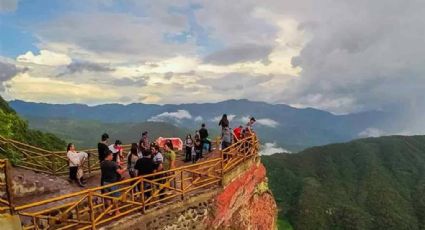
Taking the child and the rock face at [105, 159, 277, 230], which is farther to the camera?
the child

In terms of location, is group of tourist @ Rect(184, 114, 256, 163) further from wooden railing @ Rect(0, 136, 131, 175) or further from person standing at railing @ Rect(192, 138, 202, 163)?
wooden railing @ Rect(0, 136, 131, 175)

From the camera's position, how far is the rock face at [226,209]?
15570 mm

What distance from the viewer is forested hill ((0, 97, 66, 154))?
1196 inches

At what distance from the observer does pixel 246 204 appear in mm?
22516

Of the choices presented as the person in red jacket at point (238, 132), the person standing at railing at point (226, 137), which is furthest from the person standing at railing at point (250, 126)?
the person standing at railing at point (226, 137)

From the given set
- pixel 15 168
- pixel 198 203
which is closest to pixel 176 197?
pixel 198 203

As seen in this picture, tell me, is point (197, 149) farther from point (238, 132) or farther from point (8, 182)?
point (8, 182)

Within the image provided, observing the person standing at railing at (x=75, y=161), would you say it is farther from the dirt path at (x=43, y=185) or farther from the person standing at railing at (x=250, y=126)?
the person standing at railing at (x=250, y=126)

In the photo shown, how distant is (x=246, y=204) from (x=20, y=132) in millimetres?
23040

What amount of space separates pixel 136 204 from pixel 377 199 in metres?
181

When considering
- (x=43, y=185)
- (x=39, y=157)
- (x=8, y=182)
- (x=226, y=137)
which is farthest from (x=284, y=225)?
(x=8, y=182)

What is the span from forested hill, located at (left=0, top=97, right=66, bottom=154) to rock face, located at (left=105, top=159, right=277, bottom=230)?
16.0 meters

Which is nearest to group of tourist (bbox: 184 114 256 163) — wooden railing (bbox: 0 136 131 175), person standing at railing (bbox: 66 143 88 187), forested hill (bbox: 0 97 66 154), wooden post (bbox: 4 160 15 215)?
wooden railing (bbox: 0 136 131 175)

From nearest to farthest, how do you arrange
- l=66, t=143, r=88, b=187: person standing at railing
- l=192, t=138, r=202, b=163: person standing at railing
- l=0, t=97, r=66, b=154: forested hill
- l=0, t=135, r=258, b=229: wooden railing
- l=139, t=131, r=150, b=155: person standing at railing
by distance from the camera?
l=0, t=135, r=258, b=229: wooden railing, l=66, t=143, r=88, b=187: person standing at railing, l=139, t=131, r=150, b=155: person standing at railing, l=192, t=138, r=202, b=163: person standing at railing, l=0, t=97, r=66, b=154: forested hill
